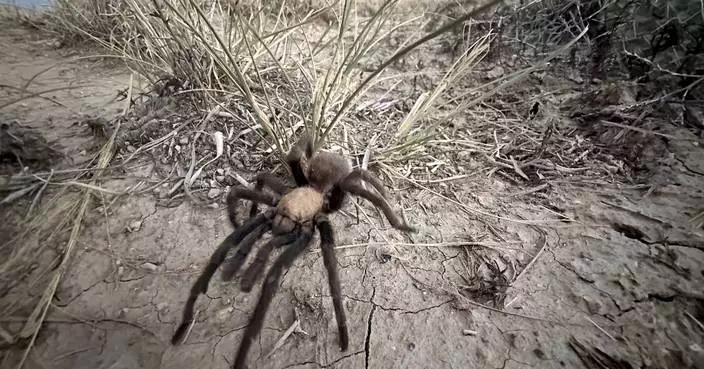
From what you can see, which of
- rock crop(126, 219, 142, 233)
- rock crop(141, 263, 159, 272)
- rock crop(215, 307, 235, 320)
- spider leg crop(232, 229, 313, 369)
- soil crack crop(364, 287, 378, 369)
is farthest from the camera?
rock crop(126, 219, 142, 233)


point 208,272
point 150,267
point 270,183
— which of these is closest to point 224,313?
point 208,272

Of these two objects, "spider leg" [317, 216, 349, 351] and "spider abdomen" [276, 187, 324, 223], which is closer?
"spider leg" [317, 216, 349, 351]

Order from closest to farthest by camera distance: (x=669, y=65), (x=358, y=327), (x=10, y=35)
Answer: (x=358, y=327) → (x=669, y=65) → (x=10, y=35)

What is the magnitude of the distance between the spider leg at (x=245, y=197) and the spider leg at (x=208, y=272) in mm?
127

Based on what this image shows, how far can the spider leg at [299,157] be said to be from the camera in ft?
4.68

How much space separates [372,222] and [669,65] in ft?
6.47

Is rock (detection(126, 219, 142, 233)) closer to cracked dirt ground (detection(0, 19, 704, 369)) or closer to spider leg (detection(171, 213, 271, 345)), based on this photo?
cracked dirt ground (detection(0, 19, 704, 369))

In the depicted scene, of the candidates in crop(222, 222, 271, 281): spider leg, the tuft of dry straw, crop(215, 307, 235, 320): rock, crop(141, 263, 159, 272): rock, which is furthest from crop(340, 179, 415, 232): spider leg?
the tuft of dry straw

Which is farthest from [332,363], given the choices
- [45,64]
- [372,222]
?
[45,64]

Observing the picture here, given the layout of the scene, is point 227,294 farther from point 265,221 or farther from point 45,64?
point 45,64

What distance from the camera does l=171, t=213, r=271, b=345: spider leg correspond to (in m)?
1.12

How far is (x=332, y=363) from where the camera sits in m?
1.16

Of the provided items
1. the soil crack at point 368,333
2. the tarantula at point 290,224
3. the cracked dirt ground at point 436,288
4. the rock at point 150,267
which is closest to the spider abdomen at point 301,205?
the tarantula at point 290,224

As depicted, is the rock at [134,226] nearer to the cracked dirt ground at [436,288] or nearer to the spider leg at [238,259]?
the cracked dirt ground at [436,288]
